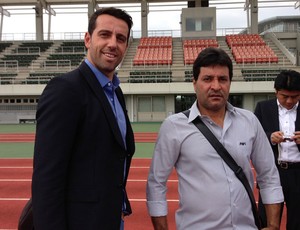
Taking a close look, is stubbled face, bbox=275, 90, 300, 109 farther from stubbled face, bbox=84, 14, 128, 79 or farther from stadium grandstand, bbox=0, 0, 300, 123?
stadium grandstand, bbox=0, 0, 300, 123

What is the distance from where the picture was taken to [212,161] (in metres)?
2.18

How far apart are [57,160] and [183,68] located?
30.0 m

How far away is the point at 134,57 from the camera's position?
114 feet

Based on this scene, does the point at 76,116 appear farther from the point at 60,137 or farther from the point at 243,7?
the point at 243,7

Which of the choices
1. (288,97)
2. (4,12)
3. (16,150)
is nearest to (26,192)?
(288,97)

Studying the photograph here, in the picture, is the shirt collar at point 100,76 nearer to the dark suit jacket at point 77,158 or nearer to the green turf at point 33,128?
the dark suit jacket at point 77,158

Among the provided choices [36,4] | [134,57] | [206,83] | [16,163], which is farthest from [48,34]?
[206,83]

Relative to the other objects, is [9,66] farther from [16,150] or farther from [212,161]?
[212,161]

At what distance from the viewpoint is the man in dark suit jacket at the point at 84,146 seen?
5.96ft

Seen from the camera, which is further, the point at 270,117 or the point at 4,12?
the point at 4,12

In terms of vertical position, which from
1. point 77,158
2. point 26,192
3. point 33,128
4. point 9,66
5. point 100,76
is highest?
point 9,66

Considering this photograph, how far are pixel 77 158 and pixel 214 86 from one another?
0.91 metres

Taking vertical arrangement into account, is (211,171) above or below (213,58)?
below

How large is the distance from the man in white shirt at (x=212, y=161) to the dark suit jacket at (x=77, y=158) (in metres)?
0.38
